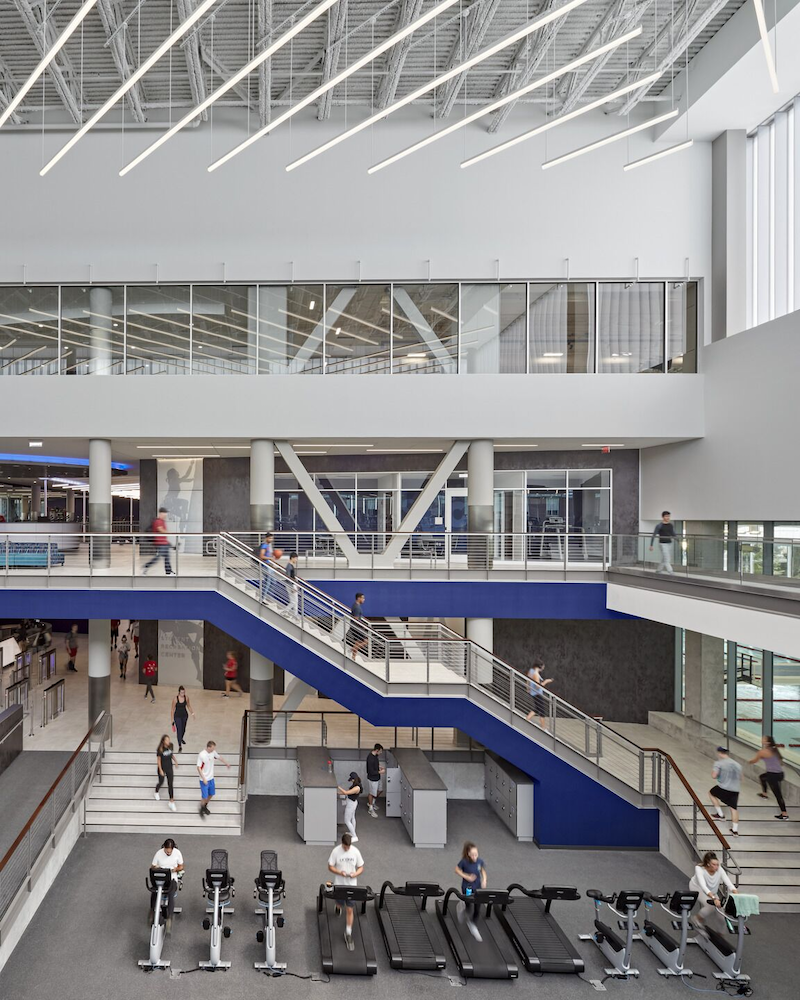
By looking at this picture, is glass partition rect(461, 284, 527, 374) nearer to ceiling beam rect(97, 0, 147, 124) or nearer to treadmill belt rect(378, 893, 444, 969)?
ceiling beam rect(97, 0, 147, 124)

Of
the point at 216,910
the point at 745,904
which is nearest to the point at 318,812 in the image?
the point at 216,910

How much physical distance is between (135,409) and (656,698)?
16579mm

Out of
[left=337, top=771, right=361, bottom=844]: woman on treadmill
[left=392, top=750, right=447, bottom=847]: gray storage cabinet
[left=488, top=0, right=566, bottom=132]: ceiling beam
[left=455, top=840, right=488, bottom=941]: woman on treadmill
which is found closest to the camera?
[left=455, top=840, right=488, bottom=941]: woman on treadmill

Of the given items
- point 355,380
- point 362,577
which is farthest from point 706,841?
point 355,380

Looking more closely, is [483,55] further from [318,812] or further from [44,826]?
[44,826]

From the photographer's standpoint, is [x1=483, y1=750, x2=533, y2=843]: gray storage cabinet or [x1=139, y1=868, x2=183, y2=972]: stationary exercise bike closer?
[x1=139, y1=868, x2=183, y2=972]: stationary exercise bike

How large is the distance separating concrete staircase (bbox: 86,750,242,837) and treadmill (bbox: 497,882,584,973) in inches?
221

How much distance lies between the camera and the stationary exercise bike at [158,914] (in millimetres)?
8643

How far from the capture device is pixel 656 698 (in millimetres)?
19344

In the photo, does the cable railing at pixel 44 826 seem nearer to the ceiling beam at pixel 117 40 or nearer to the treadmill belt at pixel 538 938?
the treadmill belt at pixel 538 938

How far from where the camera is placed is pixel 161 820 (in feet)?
42.5

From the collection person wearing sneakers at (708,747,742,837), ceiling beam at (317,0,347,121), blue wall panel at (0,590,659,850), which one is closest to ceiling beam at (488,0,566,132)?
ceiling beam at (317,0,347,121)

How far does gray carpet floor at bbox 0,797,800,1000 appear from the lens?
8398mm

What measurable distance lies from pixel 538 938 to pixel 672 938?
1.88 meters
